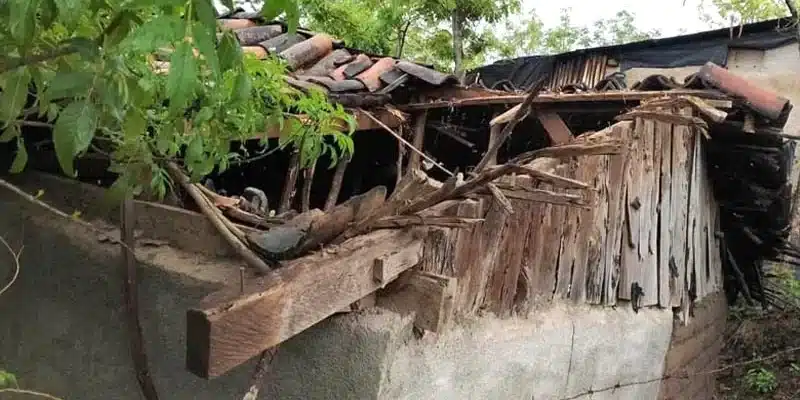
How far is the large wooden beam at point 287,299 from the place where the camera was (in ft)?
5.15

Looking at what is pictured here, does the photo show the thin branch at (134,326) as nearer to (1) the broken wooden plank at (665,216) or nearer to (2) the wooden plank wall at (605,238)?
(2) the wooden plank wall at (605,238)

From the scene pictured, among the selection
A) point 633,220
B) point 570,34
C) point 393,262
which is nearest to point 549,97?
point 633,220

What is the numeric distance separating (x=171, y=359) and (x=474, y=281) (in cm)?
100

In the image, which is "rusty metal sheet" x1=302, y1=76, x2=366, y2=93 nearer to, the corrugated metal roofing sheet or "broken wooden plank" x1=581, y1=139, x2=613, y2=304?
the corrugated metal roofing sheet

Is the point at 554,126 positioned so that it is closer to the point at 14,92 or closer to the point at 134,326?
the point at 134,326

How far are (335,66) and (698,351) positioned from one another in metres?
3.24

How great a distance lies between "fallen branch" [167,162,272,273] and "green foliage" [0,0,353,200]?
0.21 feet

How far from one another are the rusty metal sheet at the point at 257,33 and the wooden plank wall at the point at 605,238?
8.41 ft

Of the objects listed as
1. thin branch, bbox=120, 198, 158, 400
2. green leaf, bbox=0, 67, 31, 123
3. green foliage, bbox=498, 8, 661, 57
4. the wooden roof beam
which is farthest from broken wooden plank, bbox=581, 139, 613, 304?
green foliage, bbox=498, 8, 661, 57

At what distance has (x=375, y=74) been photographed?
A: 4.51 metres

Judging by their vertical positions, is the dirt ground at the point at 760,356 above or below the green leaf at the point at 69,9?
below

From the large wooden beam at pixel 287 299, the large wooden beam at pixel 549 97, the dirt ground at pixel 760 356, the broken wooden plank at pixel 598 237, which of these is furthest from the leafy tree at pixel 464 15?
the large wooden beam at pixel 287 299

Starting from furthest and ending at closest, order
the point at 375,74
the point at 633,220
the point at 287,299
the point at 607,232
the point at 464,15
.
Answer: the point at 464,15, the point at 375,74, the point at 633,220, the point at 607,232, the point at 287,299

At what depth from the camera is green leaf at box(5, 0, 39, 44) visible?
101 centimetres
